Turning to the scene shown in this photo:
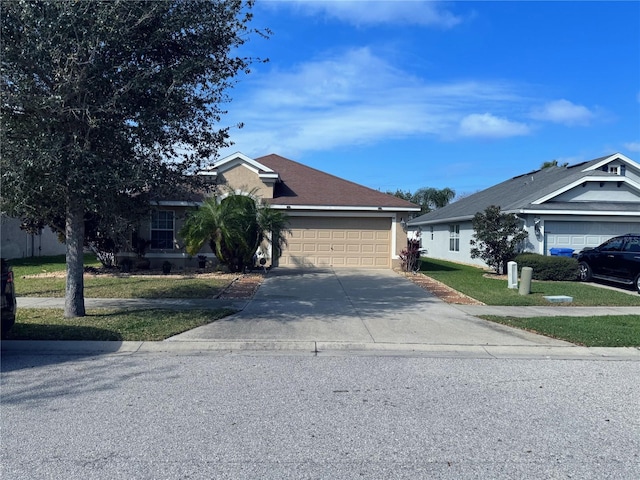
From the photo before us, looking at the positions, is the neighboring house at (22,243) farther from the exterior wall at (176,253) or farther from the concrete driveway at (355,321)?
the concrete driveway at (355,321)

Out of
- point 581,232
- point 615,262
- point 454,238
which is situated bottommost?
point 615,262

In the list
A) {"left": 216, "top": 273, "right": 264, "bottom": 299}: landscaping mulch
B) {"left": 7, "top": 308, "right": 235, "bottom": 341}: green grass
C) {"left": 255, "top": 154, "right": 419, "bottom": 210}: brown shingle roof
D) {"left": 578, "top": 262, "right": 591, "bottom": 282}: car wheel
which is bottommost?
{"left": 7, "top": 308, "right": 235, "bottom": 341}: green grass

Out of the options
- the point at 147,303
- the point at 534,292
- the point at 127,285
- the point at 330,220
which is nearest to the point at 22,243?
the point at 127,285

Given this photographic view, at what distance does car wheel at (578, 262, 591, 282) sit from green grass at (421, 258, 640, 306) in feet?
2.72

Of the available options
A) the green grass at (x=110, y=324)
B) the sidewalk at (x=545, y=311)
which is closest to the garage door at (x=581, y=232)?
the sidewalk at (x=545, y=311)

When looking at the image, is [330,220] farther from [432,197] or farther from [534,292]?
[432,197]

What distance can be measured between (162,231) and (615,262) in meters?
16.1

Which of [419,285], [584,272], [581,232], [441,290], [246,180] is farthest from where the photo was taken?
[246,180]

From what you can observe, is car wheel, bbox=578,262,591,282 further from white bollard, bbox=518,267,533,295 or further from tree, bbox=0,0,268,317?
tree, bbox=0,0,268,317

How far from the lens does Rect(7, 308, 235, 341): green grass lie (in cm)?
785

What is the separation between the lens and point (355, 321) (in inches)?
381

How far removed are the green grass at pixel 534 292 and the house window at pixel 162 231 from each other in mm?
10293

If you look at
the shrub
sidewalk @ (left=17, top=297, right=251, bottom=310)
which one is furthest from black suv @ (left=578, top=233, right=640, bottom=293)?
sidewalk @ (left=17, top=297, right=251, bottom=310)

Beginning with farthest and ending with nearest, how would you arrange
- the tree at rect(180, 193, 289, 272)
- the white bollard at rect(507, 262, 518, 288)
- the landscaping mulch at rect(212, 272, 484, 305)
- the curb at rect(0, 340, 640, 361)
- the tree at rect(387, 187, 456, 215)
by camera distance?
the tree at rect(387, 187, 456, 215) < the tree at rect(180, 193, 289, 272) < the white bollard at rect(507, 262, 518, 288) < the landscaping mulch at rect(212, 272, 484, 305) < the curb at rect(0, 340, 640, 361)
